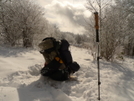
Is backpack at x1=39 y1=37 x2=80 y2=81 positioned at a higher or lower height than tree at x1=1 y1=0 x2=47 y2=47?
lower

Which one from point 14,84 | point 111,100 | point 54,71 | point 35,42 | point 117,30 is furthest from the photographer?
point 35,42

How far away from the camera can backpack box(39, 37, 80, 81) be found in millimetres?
2842

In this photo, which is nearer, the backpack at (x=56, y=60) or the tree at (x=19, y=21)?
→ the backpack at (x=56, y=60)

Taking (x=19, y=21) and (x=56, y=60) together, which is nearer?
(x=56, y=60)

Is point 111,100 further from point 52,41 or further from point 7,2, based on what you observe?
point 7,2

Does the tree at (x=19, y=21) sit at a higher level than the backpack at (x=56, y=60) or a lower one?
higher

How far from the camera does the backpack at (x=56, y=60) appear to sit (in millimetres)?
2842

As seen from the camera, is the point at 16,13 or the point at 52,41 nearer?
the point at 52,41

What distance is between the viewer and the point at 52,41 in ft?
9.62

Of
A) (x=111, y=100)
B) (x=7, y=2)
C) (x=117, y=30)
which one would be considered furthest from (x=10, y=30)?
(x=111, y=100)

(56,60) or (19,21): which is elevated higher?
(19,21)

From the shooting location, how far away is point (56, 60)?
113 inches

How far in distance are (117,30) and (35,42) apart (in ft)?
30.4

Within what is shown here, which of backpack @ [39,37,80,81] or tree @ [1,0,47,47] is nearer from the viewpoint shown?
backpack @ [39,37,80,81]
